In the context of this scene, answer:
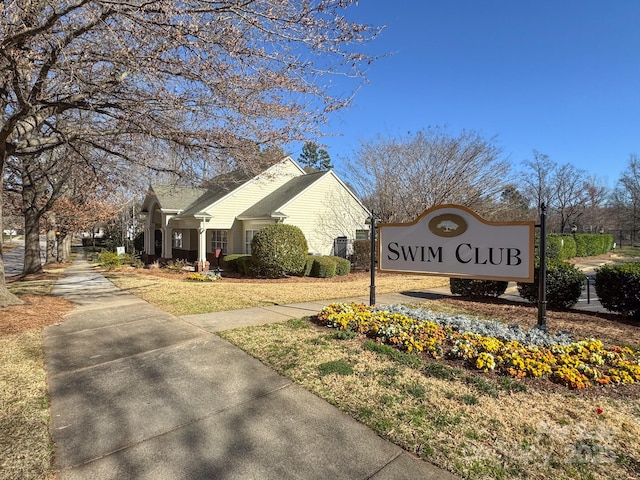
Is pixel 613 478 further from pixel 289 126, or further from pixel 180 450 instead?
pixel 289 126

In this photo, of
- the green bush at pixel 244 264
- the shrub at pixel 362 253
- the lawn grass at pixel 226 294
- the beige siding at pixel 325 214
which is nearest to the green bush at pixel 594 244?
the beige siding at pixel 325 214

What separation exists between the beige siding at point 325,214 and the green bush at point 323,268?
2786mm

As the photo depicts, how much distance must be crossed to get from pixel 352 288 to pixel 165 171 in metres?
6.63

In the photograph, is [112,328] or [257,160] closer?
[112,328]

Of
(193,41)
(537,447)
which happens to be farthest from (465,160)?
(537,447)

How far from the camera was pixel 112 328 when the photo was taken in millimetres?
6453

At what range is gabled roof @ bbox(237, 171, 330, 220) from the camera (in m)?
17.6

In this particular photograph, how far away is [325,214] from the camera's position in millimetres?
19078

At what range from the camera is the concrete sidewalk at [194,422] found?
2.62 m

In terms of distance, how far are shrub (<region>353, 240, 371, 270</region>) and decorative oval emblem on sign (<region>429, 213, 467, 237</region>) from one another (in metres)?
11.5

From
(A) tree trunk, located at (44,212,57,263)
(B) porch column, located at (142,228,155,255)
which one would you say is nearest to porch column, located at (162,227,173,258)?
(B) porch column, located at (142,228,155,255)

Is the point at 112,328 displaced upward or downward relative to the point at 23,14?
downward

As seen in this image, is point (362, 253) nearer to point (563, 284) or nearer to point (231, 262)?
point (231, 262)

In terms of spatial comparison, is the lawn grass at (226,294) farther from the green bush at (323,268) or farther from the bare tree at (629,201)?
the bare tree at (629,201)
